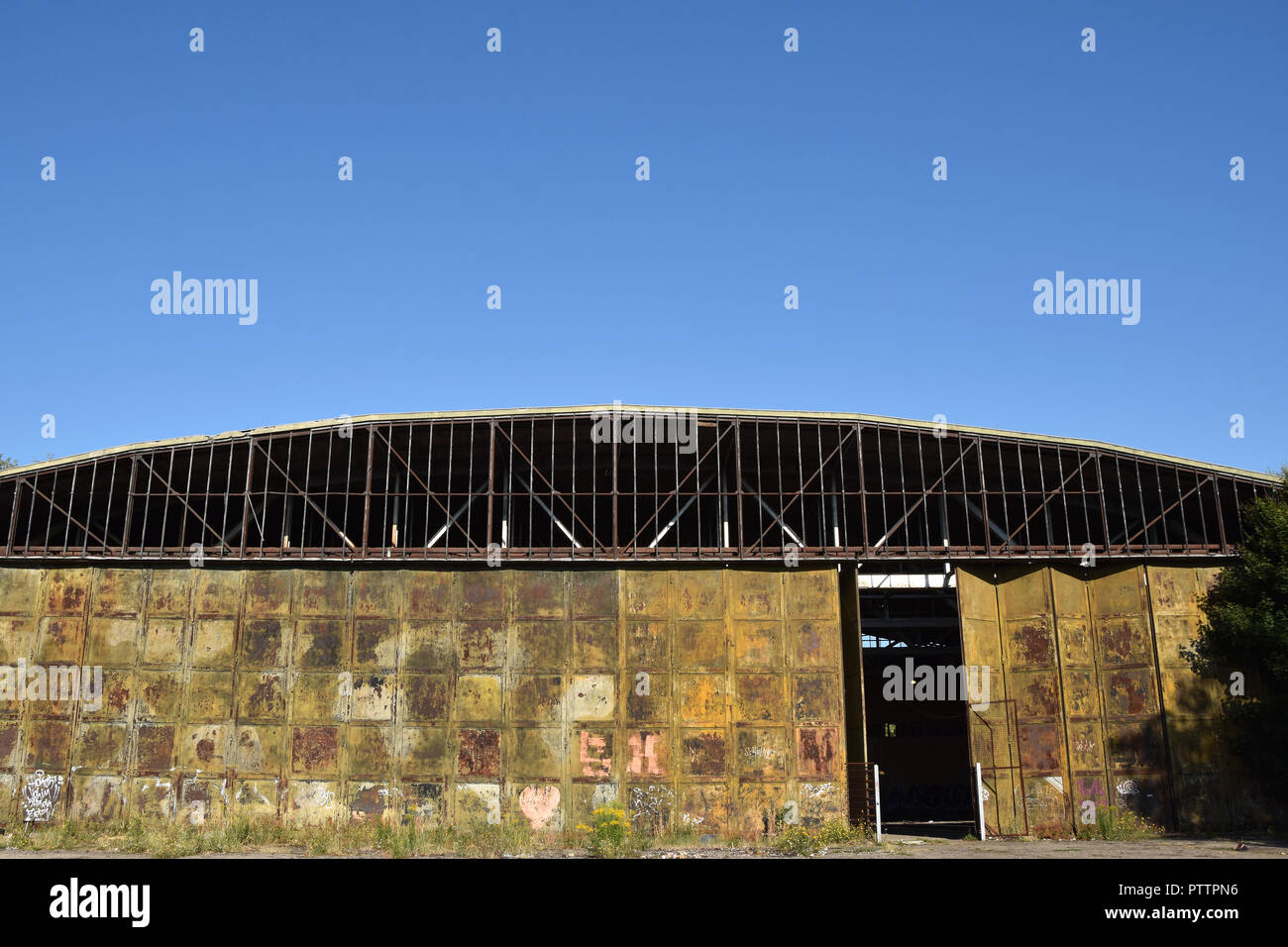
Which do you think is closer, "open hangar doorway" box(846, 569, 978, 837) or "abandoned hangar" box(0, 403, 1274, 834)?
"abandoned hangar" box(0, 403, 1274, 834)

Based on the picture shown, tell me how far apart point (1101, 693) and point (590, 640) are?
1276 centimetres

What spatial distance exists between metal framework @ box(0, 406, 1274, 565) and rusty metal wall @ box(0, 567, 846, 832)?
0.99m

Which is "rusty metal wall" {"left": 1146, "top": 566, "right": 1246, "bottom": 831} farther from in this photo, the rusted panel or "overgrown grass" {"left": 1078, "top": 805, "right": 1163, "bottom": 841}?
"overgrown grass" {"left": 1078, "top": 805, "right": 1163, "bottom": 841}

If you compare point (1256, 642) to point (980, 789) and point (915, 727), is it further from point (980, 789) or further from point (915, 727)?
point (915, 727)

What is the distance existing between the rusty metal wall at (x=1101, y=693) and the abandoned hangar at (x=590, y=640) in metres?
0.06

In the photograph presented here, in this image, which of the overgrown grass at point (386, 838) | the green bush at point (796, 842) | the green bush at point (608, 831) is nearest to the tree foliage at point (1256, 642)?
the overgrown grass at point (386, 838)

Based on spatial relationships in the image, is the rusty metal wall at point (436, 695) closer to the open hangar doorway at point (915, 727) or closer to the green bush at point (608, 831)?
the green bush at point (608, 831)

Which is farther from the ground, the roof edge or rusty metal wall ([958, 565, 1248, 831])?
the roof edge

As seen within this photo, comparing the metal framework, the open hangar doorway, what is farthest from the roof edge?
→ the open hangar doorway

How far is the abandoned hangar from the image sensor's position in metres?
24.8

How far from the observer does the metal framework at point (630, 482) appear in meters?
26.3

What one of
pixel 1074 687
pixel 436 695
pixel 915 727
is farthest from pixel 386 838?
pixel 915 727
